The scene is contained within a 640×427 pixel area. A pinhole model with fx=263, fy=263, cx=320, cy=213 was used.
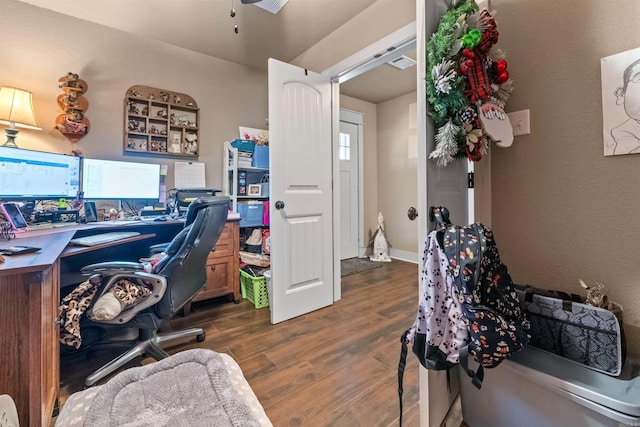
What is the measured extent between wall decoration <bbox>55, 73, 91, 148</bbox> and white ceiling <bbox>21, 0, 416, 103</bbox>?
0.56m

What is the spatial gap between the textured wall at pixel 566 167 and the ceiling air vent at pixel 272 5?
150 cm

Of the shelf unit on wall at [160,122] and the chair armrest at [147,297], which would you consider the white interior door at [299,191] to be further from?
the shelf unit on wall at [160,122]

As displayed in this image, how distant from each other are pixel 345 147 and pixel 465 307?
346cm

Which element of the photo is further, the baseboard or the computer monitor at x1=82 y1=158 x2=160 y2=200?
the baseboard

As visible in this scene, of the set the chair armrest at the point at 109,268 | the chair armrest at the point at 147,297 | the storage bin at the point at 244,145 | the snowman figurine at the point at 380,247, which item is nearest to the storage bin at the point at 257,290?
the chair armrest at the point at 147,297

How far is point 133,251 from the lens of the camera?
7.18 ft

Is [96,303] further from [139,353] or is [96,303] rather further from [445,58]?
[445,58]

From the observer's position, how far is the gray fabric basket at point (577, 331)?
2.73 feet

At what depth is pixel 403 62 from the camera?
9.53 feet

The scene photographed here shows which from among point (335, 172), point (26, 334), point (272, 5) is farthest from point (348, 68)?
point (26, 334)

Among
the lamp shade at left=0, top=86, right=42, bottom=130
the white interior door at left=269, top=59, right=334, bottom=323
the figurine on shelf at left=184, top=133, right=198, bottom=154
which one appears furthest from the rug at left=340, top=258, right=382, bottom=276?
the lamp shade at left=0, top=86, right=42, bottom=130

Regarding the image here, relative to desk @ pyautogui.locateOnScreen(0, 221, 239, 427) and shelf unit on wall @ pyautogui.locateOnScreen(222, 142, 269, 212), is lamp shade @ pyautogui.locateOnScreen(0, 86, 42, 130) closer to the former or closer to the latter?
shelf unit on wall @ pyautogui.locateOnScreen(222, 142, 269, 212)

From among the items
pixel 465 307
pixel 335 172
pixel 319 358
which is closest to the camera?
pixel 465 307

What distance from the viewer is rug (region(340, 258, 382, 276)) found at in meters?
3.38
